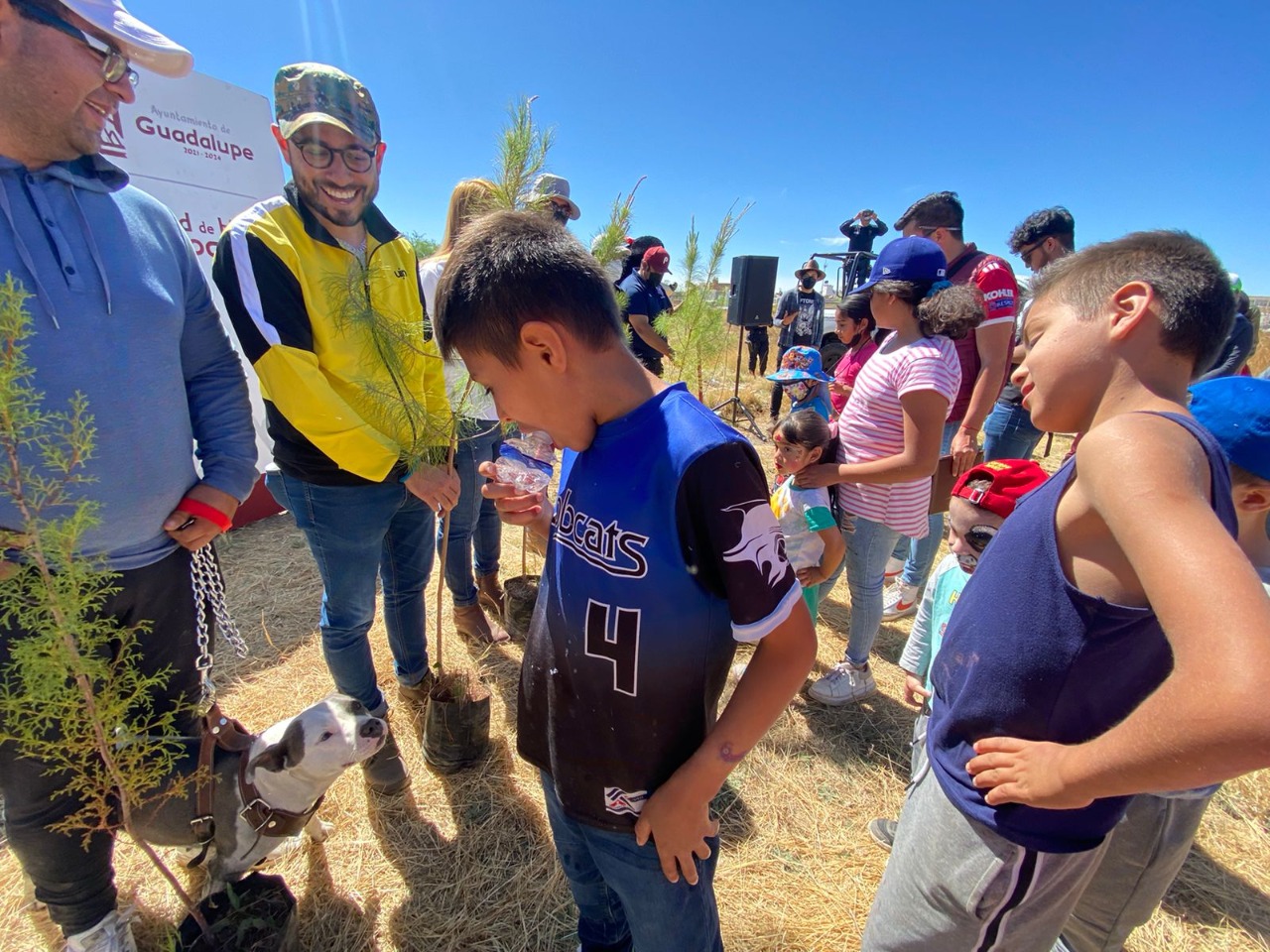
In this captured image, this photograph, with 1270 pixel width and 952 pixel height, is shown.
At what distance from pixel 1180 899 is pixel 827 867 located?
4.01 ft

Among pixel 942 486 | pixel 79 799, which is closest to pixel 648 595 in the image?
pixel 79 799

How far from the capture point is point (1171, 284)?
2.74 ft

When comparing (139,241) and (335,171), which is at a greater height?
(335,171)

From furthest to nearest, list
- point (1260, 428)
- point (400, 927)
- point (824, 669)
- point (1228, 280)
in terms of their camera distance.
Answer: point (824, 669) → point (400, 927) → point (1260, 428) → point (1228, 280)

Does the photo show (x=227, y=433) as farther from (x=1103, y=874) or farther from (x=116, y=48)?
(x=1103, y=874)

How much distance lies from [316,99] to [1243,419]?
259 centimetres

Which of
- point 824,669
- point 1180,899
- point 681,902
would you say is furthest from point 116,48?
point 1180,899

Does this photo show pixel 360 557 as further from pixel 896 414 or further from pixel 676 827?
pixel 896 414

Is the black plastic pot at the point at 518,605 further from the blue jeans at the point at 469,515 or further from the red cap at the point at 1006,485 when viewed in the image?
the red cap at the point at 1006,485

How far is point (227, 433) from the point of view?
161 centimetres

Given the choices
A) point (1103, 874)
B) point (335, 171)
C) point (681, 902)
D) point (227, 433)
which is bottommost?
point (1103, 874)

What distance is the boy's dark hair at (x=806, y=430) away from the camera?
231cm

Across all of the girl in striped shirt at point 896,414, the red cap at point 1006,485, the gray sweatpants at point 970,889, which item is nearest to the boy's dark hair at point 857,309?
the girl in striped shirt at point 896,414

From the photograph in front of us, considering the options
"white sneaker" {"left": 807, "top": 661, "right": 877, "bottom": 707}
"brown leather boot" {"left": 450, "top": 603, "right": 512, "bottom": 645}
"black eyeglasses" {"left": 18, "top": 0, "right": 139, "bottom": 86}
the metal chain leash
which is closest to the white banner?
"brown leather boot" {"left": 450, "top": 603, "right": 512, "bottom": 645}
